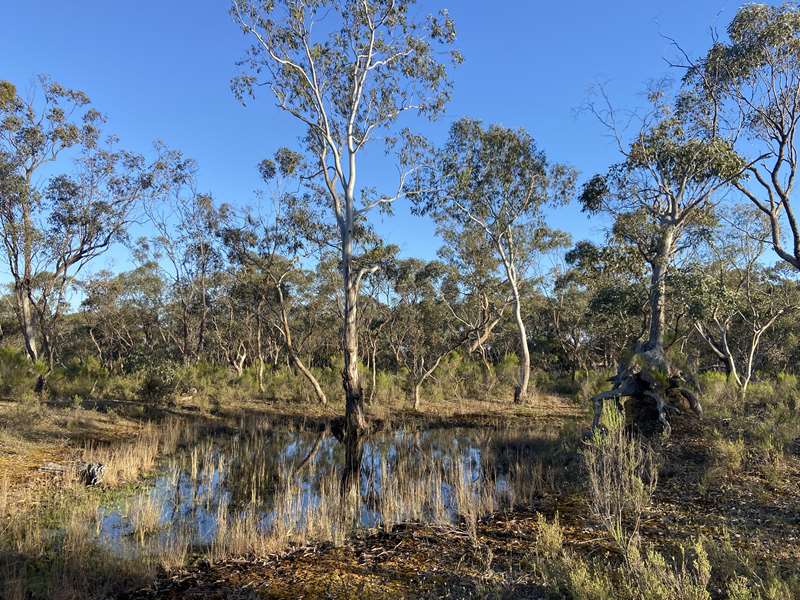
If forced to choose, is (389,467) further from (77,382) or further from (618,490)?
(77,382)

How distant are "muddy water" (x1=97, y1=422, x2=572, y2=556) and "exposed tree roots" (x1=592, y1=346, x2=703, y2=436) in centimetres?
178

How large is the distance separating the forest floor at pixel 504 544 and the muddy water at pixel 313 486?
0.50 meters

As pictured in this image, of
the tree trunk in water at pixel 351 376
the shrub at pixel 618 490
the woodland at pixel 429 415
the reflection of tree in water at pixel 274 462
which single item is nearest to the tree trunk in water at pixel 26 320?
the woodland at pixel 429 415

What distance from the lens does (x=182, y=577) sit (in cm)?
461

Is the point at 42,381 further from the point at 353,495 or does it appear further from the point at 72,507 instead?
the point at 353,495

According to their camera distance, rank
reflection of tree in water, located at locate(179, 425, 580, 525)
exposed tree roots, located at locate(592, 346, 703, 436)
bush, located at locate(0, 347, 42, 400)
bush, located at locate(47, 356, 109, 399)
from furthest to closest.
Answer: bush, located at locate(47, 356, 109, 399) → bush, located at locate(0, 347, 42, 400) → exposed tree roots, located at locate(592, 346, 703, 436) → reflection of tree in water, located at locate(179, 425, 580, 525)

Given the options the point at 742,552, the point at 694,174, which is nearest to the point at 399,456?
the point at 742,552

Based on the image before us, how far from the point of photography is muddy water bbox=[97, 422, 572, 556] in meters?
5.91

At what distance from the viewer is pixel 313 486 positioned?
27.9ft

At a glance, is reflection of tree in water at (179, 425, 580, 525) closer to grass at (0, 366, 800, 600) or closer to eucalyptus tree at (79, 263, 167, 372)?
grass at (0, 366, 800, 600)

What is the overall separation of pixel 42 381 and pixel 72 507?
11.4 metres

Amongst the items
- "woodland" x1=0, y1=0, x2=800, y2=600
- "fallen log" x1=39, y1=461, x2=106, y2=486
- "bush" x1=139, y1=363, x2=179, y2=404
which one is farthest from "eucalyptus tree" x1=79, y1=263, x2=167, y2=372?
"fallen log" x1=39, y1=461, x2=106, y2=486

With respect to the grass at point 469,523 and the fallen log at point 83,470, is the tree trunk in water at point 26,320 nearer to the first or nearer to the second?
the grass at point 469,523

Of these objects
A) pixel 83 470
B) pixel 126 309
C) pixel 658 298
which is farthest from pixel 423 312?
pixel 126 309
